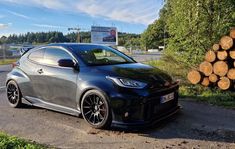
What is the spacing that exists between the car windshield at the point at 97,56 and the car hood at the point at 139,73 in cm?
32

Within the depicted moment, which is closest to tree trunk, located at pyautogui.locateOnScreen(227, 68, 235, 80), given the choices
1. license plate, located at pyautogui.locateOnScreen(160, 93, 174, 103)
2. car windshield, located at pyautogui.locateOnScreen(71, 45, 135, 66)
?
car windshield, located at pyautogui.locateOnScreen(71, 45, 135, 66)

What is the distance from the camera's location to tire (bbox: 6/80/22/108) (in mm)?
7289

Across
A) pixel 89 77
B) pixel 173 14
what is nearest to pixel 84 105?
pixel 89 77

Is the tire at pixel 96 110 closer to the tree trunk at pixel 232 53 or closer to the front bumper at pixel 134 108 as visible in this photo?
the front bumper at pixel 134 108

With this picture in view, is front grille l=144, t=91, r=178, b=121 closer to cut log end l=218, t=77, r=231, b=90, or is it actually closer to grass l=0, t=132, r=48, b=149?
grass l=0, t=132, r=48, b=149

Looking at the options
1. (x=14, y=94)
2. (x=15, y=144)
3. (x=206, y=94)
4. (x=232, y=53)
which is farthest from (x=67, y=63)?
(x=232, y=53)

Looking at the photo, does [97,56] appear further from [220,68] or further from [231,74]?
[231,74]

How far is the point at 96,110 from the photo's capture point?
5.58 meters

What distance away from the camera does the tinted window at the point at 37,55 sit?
690 cm

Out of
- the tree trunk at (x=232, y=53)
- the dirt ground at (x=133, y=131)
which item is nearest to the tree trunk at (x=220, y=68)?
the tree trunk at (x=232, y=53)

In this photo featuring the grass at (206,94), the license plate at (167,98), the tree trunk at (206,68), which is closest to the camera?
the license plate at (167,98)

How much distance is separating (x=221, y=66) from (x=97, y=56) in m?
3.80

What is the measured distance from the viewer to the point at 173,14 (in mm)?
11031

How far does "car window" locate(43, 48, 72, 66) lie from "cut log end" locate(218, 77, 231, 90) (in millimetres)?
4454
